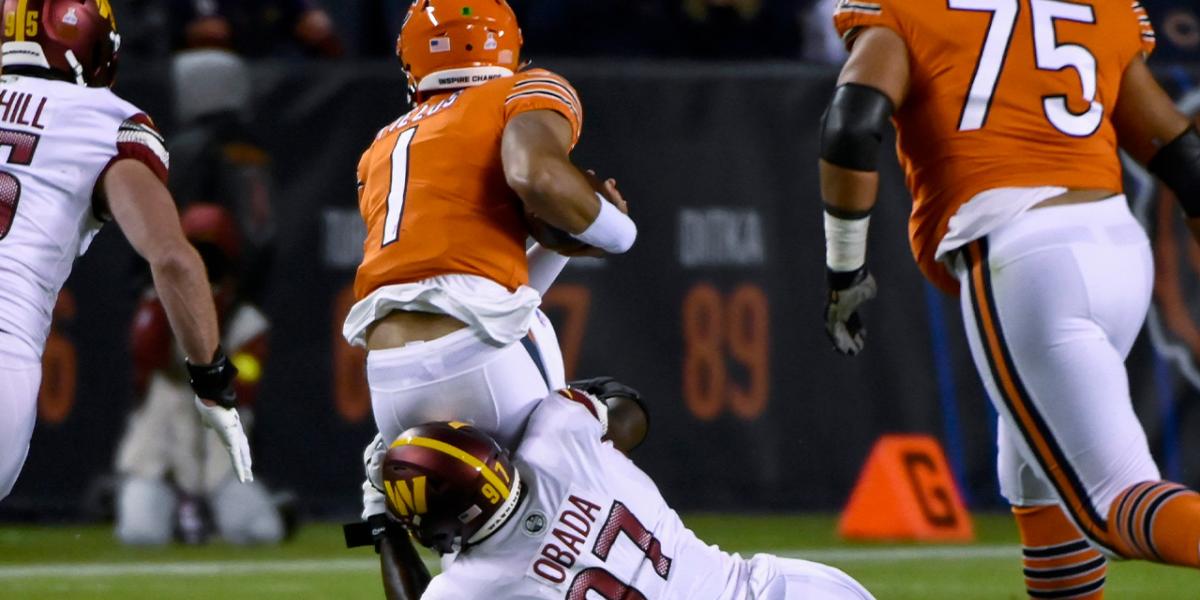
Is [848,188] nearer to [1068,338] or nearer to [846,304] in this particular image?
[846,304]

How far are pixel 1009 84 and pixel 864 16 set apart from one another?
1.11 ft

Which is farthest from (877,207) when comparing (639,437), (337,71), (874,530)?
(639,437)

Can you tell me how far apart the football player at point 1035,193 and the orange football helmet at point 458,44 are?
0.77m

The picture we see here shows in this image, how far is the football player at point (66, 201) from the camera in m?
4.24

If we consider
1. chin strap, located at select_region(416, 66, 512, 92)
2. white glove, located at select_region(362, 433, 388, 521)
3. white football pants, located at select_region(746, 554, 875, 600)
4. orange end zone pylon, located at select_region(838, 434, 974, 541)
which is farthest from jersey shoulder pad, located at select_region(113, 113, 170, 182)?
orange end zone pylon, located at select_region(838, 434, 974, 541)

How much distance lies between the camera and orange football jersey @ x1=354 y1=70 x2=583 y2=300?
4113 millimetres

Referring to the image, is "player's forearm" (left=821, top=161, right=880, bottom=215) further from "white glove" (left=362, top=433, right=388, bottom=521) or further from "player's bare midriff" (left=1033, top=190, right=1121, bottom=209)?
"white glove" (left=362, top=433, right=388, bottom=521)

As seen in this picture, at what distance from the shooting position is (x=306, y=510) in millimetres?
8695

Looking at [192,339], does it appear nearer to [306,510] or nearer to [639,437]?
[639,437]

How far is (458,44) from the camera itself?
4398 millimetres

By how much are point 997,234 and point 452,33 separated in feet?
4.24

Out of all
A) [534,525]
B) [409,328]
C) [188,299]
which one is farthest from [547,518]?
[188,299]

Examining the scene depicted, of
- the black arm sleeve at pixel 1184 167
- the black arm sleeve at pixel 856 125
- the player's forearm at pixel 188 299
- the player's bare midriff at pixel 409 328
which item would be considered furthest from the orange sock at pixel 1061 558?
the player's forearm at pixel 188 299

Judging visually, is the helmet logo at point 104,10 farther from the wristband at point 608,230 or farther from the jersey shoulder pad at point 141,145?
the wristband at point 608,230
